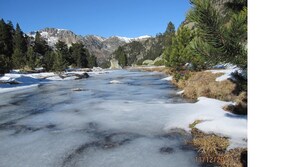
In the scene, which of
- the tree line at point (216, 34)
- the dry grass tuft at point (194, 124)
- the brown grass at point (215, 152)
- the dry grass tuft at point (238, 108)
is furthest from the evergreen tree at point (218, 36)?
the dry grass tuft at point (238, 108)

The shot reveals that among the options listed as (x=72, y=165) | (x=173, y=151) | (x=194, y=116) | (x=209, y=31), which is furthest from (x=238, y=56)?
(x=194, y=116)

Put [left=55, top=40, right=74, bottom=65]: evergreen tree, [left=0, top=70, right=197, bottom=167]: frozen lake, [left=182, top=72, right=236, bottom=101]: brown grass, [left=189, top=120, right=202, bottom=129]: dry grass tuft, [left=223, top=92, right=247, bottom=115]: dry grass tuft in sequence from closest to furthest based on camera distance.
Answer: [left=0, top=70, right=197, bottom=167]: frozen lake
[left=189, top=120, right=202, bottom=129]: dry grass tuft
[left=223, top=92, right=247, bottom=115]: dry grass tuft
[left=182, top=72, right=236, bottom=101]: brown grass
[left=55, top=40, right=74, bottom=65]: evergreen tree

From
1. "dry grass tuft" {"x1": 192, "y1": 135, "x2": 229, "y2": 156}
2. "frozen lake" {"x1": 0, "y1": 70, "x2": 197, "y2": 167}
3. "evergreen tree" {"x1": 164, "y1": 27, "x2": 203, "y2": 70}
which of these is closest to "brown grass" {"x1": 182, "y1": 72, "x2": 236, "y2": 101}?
"frozen lake" {"x1": 0, "y1": 70, "x2": 197, "y2": 167}

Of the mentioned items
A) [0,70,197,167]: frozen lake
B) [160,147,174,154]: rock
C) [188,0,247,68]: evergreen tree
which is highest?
[188,0,247,68]: evergreen tree

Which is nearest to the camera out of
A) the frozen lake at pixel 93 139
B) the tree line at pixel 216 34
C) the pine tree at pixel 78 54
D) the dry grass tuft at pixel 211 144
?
the tree line at pixel 216 34

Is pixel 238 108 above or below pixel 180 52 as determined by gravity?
below

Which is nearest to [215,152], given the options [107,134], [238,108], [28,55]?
[107,134]

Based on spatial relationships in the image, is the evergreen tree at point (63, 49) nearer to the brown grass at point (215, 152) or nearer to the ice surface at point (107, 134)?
the ice surface at point (107, 134)

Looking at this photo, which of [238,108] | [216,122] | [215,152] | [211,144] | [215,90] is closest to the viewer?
[215,152]

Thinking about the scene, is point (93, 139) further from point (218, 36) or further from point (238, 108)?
point (238, 108)

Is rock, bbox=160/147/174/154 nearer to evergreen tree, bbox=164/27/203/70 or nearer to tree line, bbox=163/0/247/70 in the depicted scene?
tree line, bbox=163/0/247/70

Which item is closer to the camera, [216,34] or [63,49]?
[216,34]

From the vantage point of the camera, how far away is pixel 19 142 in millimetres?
9383
